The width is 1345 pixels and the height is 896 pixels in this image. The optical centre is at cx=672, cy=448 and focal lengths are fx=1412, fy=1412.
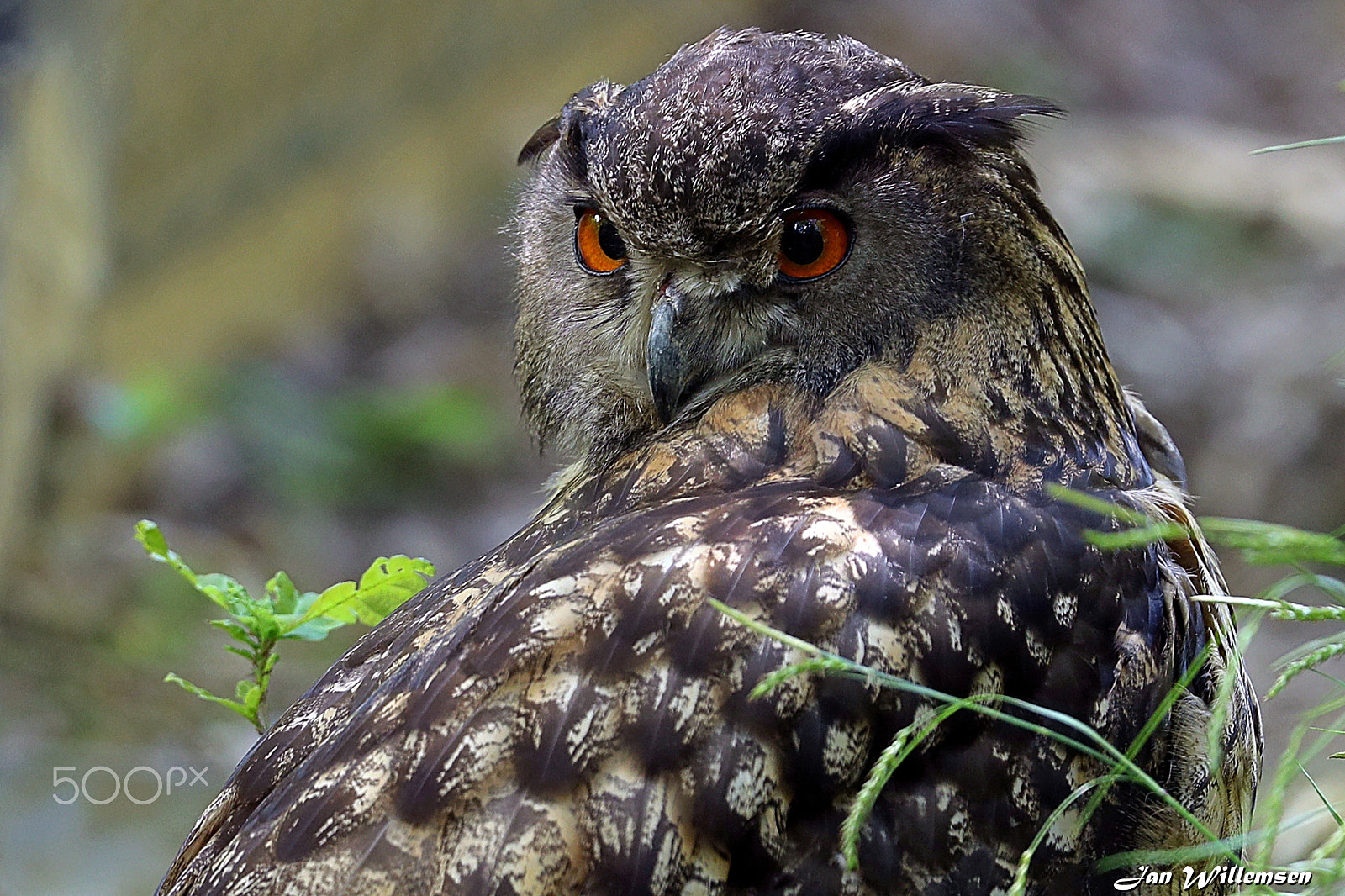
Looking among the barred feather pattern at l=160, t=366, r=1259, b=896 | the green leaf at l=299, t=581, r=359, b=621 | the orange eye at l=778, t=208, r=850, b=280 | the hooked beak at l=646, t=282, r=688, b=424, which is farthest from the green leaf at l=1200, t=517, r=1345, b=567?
the green leaf at l=299, t=581, r=359, b=621

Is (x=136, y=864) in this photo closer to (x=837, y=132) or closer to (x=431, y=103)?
(x=837, y=132)

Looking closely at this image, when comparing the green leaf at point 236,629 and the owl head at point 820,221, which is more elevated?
the owl head at point 820,221

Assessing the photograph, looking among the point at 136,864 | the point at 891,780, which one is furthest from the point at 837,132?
the point at 136,864

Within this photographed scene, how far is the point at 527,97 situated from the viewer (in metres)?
10.5

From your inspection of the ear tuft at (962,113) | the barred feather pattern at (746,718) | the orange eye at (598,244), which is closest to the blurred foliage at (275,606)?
the barred feather pattern at (746,718)

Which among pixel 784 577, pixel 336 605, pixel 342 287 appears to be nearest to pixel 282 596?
pixel 336 605

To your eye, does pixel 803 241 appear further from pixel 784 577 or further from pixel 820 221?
pixel 784 577

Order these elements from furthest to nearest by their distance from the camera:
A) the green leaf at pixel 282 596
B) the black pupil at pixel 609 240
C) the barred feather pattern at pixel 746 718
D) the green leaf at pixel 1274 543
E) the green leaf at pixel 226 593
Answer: the black pupil at pixel 609 240 → the green leaf at pixel 282 596 → the green leaf at pixel 226 593 → the barred feather pattern at pixel 746 718 → the green leaf at pixel 1274 543

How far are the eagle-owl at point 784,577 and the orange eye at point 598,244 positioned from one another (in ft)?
0.05

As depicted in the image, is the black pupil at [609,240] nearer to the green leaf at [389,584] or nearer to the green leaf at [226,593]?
the green leaf at [389,584]

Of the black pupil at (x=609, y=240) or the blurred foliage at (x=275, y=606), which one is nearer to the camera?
the blurred foliage at (x=275, y=606)

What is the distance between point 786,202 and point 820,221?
0.25ft

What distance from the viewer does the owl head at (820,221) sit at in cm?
236
